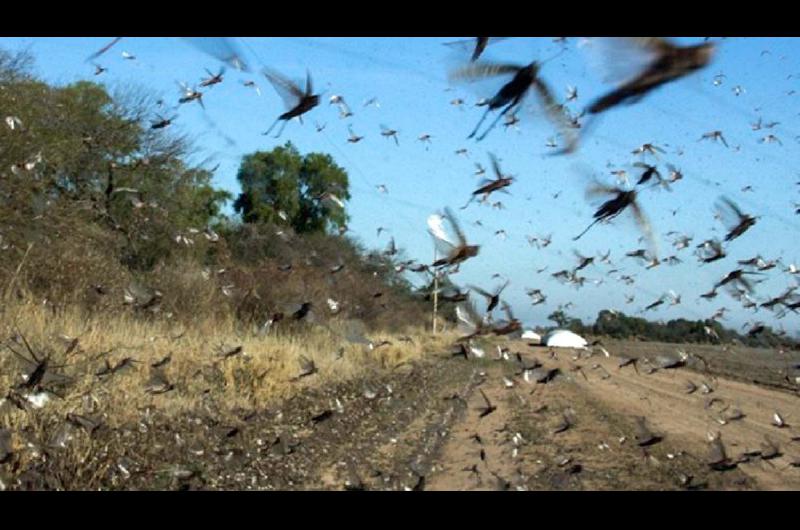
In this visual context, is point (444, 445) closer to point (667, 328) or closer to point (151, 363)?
point (667, 328)

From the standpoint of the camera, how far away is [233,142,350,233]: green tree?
755 cm

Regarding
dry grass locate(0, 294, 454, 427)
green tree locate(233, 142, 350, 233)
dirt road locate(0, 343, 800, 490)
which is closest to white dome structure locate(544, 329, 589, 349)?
dirt road locate(0, 343, 800, 490)

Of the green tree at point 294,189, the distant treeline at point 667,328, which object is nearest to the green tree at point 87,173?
the green tree at point 294,189

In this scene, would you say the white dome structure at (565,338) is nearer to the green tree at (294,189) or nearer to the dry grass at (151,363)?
the dry grass at (151,363)

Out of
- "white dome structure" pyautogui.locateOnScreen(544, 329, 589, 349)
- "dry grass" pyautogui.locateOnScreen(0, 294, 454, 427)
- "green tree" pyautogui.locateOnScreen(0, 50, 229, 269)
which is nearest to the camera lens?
"dry grass" pyautogui.locateOnScreen(0, 294, 454, 427)

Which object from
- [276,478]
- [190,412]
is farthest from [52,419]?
[190,412]

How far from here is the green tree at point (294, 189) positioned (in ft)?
24.8

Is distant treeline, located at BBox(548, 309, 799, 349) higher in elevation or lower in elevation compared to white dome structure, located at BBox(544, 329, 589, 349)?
higher

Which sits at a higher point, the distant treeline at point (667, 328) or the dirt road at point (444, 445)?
the distant treeline at point (667, 328)

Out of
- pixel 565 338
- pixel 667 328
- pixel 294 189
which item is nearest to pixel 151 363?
pixel 294 189

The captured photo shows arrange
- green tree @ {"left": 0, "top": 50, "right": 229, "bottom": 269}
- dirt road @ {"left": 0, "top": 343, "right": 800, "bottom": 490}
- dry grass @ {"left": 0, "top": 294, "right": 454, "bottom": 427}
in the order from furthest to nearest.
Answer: green tree @ {"left": 0, "top": 50, "right": 229, "bottom": 269}, dry grass @ {"left": 0, "top": 294, "right": 454, "bottom": 427}, dirt road @ {"left": 0, "top": 343, "right": 800, "bottom": 490}

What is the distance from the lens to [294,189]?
37.0 ft

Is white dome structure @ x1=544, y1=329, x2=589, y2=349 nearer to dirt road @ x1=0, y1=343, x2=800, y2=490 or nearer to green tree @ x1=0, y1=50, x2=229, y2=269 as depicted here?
dirt road @ x1=0, y1=343, x2=800, y2=490
